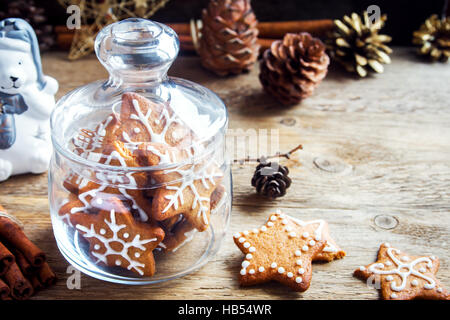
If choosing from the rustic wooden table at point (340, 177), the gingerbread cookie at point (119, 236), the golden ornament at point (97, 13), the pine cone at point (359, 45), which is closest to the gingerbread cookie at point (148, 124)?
the gingerbread cookie at point (119, 236)

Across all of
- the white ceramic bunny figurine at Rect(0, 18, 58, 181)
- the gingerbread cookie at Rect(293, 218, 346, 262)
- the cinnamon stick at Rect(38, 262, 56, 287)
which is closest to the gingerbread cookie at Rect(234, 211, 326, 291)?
the gingerbread cookie at Rect(293, 218, 346, 262)

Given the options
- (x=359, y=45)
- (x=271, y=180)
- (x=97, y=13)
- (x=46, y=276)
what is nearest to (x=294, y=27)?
(x=359, y=45)

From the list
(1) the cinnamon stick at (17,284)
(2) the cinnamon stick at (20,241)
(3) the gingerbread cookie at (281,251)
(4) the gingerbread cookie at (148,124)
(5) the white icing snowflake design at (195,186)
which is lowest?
(3) the gingerbread cookie at (281,251)

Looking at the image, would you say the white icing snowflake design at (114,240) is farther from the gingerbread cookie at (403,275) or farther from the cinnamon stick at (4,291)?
the gingerbread cookie at (403,275)

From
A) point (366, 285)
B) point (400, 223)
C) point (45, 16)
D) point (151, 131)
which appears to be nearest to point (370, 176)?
point (400, 223)

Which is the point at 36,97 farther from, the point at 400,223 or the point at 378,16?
the point at 378,16

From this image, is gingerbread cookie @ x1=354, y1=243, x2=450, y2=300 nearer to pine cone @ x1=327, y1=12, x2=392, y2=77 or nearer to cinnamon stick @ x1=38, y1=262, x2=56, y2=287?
cinnamon stick @ x1=38, y1=262, x2=56, y2=287

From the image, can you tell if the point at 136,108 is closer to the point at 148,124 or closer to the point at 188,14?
the point at 148,124
